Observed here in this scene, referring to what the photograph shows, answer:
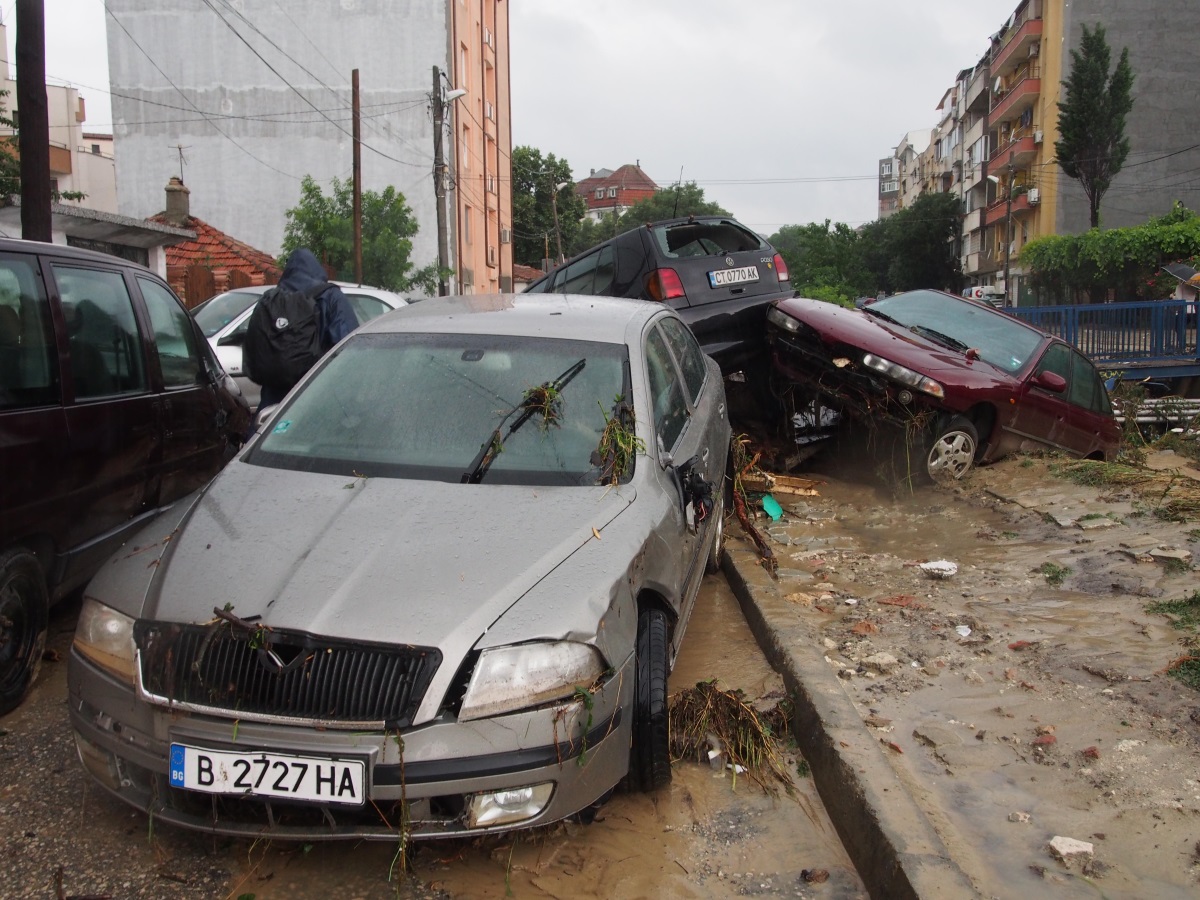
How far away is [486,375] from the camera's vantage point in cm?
394

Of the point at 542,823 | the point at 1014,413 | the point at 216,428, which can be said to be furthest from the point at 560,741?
the point at 1014,413

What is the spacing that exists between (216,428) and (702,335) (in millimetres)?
4066

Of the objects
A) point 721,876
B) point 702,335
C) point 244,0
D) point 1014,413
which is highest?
point 244,0

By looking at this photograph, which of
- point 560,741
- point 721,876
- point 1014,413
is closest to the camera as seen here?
point 560,741

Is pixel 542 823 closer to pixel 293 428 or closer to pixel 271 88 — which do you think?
pixel 293 428

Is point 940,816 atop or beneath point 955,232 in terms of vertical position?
beneath

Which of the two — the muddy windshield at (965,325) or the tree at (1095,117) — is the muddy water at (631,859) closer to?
the muddy windshield at (965,325)

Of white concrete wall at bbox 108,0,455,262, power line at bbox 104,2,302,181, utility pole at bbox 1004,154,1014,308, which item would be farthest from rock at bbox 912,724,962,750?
utility pole at bbox 1004,154,1014,308

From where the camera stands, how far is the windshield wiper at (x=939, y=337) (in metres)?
8.50

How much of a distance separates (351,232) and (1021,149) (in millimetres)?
45837

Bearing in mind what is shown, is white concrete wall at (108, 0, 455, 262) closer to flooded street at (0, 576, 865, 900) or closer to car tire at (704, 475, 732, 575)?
car tire at (704, 475, 732, 575)

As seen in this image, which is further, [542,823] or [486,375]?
[486,375]

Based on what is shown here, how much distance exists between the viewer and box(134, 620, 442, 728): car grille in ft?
8.37

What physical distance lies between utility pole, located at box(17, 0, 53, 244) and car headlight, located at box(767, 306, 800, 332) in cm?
587
